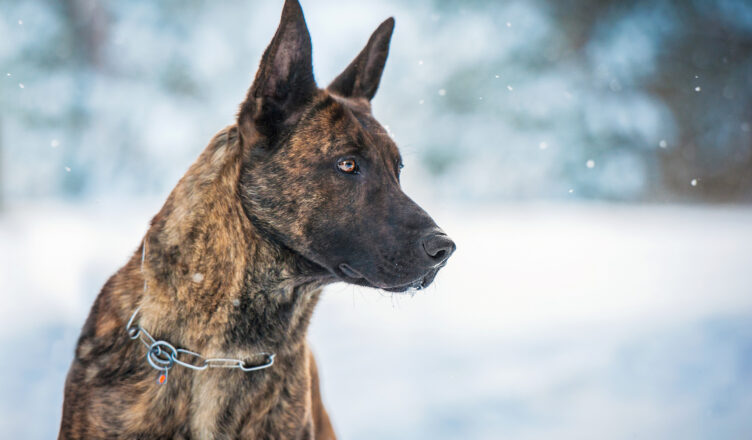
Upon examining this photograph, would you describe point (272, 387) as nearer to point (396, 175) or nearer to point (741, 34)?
point (396, 175)

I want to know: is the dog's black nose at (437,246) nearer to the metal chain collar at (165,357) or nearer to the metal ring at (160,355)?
the metal chain collar at (165,357)

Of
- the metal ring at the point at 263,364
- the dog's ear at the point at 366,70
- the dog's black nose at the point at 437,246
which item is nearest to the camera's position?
the dog's black nose at the point at 437,246

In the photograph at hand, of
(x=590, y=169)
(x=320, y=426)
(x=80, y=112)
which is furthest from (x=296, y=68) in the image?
(x=590, y=169)

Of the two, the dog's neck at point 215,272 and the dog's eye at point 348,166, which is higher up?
the dog's eye at point 348,166

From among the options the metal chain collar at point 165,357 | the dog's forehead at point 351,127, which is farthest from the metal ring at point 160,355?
the dog's forehead at point 351,127

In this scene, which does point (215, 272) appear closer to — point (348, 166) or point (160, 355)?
point (160, 355)

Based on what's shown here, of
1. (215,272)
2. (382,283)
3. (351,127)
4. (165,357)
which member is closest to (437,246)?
(382,283)

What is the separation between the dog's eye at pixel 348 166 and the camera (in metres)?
2.00

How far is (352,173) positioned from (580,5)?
514 cm

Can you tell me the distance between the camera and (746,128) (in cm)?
627

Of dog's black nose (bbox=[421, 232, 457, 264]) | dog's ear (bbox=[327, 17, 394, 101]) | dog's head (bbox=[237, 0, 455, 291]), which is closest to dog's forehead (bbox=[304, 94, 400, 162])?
dog's head (bbox=[237, 0, 455, 291])

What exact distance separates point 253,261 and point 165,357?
434mm

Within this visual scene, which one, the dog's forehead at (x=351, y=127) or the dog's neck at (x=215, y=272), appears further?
the dog's forehead at (x=351, y=127)

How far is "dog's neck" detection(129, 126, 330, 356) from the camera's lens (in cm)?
191
